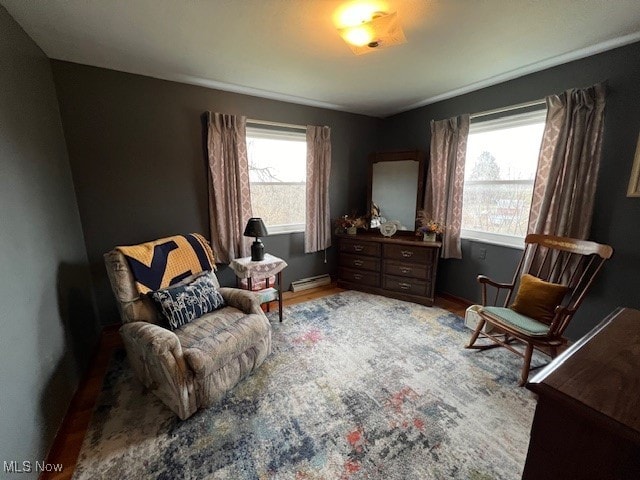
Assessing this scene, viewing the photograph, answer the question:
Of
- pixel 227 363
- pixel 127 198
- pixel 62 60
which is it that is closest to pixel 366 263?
pixel 227 363

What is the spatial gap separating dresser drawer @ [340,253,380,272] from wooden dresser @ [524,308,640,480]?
8.13 feet

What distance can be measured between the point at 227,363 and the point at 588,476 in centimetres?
167

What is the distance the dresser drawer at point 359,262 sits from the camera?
328 centimetres

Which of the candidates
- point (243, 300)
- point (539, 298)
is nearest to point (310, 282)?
point (243, 300)

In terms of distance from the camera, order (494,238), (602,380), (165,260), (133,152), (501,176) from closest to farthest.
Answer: (602,380) < (165,260) < (133,152) < (501,176) < (494,238)

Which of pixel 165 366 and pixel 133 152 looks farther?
pixel 133 152

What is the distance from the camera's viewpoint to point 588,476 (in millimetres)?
592

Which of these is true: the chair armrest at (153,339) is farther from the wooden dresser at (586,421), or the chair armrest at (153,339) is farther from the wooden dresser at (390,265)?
the wooden dresser at (390,265)

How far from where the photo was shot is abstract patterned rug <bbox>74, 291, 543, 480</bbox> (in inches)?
51.4

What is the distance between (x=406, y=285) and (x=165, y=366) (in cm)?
252

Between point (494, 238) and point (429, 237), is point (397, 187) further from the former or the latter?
point (494, 238)

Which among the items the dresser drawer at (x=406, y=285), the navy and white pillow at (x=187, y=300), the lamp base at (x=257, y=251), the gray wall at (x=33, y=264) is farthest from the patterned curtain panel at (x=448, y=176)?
the gray wall at (x=33, y=264)

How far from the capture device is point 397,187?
135 inches

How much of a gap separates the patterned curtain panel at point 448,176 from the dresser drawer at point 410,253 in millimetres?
269
